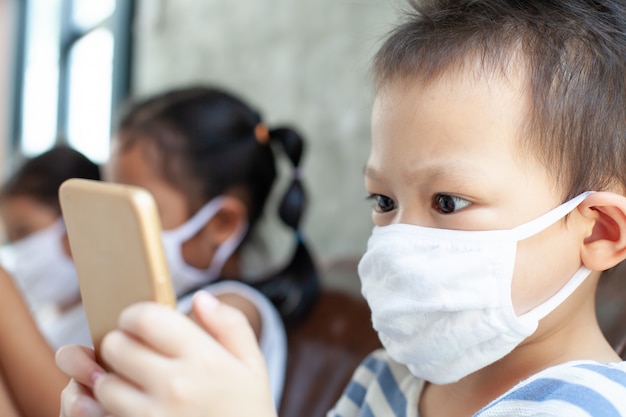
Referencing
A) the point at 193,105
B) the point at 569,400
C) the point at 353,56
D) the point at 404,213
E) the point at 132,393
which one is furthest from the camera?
the point at 353,56

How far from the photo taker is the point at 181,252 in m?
1.47

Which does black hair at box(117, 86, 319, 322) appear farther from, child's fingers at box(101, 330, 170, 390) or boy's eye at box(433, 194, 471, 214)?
child's fingers at box(101, 330, 170, 390)

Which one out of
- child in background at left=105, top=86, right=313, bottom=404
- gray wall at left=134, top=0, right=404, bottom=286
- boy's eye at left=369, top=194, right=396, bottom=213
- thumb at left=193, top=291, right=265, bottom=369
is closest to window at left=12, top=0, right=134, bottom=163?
gray wall at left=134, top=0, right=404, bottom=286

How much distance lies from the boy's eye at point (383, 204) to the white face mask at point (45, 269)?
39.9 inches

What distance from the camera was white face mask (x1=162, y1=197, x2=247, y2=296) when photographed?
145 centimetres

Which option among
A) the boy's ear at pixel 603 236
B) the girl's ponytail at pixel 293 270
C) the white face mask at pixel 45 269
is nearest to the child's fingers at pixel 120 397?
the boy's ear at pixel 603 236

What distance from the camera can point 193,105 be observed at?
155 centimetres

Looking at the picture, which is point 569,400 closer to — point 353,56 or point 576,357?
point 576,357

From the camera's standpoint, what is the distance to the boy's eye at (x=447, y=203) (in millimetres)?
708

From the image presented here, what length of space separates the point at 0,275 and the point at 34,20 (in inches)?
131

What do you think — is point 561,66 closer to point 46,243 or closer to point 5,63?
point 46,243

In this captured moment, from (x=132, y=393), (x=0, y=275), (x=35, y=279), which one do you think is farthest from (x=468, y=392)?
(x=35, y=279)

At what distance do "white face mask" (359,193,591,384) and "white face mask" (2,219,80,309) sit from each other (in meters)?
1.08

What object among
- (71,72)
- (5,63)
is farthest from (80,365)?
(5,63)
